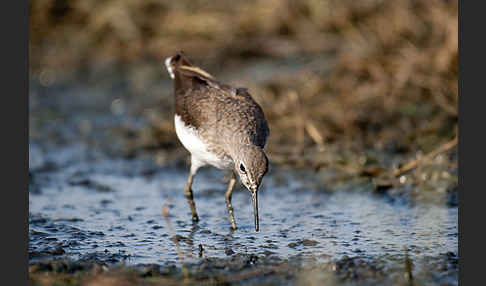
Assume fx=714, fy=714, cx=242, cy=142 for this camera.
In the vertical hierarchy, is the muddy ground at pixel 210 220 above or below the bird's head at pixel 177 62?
below

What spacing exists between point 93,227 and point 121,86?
18.2 ft

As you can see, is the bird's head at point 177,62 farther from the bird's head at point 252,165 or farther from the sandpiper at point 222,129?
the bird's head at point 252,165

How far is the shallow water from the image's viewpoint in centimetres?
557

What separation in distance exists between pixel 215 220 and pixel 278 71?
4.58 meters

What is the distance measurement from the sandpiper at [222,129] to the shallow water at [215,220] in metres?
0.28

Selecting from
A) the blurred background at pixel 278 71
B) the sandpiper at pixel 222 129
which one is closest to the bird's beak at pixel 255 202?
the sandpiper at pixel 222 129

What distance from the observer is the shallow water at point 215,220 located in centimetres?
557

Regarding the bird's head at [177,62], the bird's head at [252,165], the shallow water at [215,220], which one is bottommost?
the shallow water at [215,220]

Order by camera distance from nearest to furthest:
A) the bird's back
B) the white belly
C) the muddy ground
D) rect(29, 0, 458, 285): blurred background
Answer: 1. the muddy ground
2. rect(29, 0, 458, 285): blurred background
3. the bird's back
4. the white belly

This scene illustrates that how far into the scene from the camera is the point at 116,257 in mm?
5379

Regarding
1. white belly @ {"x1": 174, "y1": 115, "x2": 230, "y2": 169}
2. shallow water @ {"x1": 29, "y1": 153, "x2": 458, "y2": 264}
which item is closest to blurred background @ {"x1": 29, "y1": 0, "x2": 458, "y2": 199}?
shallow water @ {"x1": 29, "y1": 153, "x2": 458, "y2": 264}

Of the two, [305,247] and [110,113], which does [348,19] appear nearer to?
[110,113]

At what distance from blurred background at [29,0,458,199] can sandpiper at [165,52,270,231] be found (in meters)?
1.59

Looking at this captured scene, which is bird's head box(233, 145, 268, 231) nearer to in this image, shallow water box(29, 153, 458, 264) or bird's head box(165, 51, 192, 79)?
shallow water box(29, 153, 458, 264)
